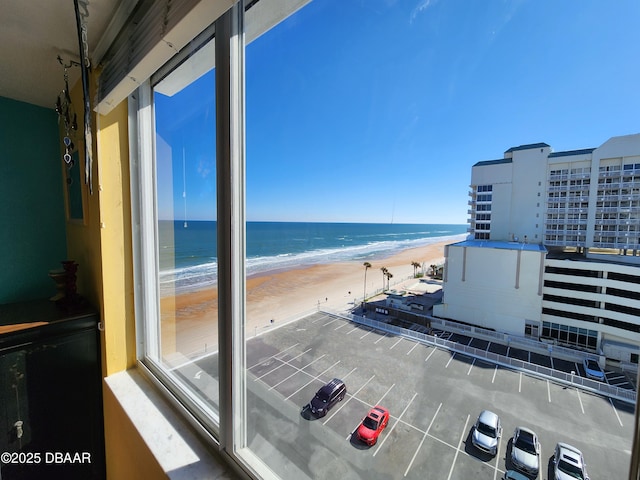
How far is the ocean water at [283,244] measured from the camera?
870 mm

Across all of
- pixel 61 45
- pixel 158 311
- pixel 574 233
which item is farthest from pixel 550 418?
pixel 61 45

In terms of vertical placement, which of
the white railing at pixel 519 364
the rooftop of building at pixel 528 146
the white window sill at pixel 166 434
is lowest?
the white window sill at pixel 166 434

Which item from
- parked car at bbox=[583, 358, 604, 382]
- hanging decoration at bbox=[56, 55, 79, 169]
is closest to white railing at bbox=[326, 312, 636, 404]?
parked car at bbox=[583, 358, 604, 382]

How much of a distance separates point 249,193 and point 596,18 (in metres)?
0.84

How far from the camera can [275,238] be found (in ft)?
4.28

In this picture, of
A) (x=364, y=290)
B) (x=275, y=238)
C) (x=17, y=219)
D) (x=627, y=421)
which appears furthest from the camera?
(x=17, y=219)

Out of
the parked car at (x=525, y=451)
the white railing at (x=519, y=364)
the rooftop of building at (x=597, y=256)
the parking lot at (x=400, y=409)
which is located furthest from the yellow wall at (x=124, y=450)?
the rooftop of building at (x=597, y=256)

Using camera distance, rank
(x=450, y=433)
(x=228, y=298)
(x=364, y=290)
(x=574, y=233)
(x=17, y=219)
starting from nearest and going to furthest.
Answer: (x=574, y=233) → (x=450, y=433) → (x=228, y=298) → (x=364, y=290) → (x=17, y=219)

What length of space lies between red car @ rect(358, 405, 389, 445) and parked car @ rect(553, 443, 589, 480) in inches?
14.1

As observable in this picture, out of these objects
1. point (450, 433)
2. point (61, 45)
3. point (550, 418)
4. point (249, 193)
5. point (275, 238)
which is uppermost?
point (61, 45)

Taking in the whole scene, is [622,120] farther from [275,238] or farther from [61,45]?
[61,45]

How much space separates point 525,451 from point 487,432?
0.08 m

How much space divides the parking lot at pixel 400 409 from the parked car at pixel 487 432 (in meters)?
0.01

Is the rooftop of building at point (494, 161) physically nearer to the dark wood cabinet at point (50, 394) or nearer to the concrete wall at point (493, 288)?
the concrete wall at point (493, 288)
